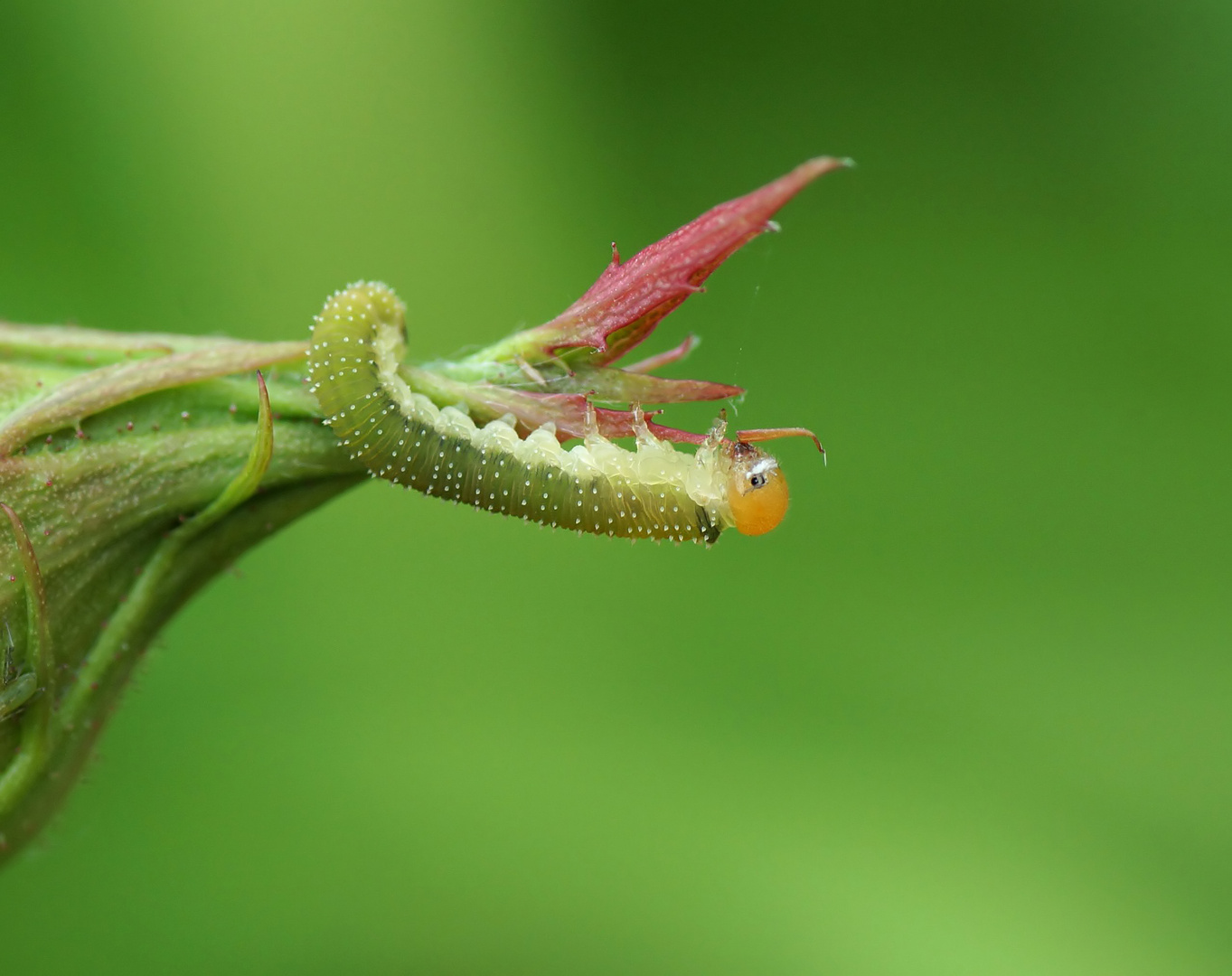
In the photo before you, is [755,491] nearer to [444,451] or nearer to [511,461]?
[511,461]

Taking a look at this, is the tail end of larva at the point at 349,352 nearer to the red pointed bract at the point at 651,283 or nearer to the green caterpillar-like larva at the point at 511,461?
the green caterpillar-like larva at the point at 511,461

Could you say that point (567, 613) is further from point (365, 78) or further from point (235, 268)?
point (365, 78)

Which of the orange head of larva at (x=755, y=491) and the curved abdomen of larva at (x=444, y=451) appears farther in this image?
the orange head of larva at (x=755, y=491)

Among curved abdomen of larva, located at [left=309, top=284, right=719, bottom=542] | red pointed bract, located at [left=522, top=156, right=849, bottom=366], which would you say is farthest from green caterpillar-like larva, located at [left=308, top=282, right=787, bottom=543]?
red pointed bract, located at [left=522, top=156, right=849, bottom=366]

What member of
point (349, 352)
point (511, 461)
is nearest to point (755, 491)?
point (511, 461)

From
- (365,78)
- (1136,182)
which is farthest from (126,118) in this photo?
(1136,182)

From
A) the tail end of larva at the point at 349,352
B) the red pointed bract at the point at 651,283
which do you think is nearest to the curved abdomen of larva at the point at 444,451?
the tail end of larva at the point at 349,352

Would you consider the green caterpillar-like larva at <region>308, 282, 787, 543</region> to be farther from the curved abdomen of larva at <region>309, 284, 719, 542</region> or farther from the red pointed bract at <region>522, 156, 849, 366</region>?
the red pointed bract at <region>522, 156, 849, 366</region>
